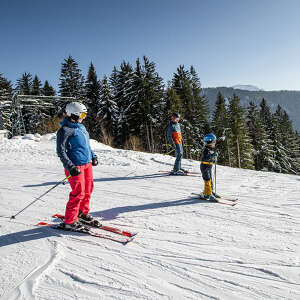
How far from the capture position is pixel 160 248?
2.91 m

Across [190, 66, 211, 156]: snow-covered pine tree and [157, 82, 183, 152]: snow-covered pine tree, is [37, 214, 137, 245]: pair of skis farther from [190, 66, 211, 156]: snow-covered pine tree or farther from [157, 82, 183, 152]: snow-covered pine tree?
[190, 66, 211, 156]: snow-covered pine tree

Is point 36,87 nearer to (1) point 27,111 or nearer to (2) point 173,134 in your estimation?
(1) point 27,111

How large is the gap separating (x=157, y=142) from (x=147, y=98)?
591 centimetres

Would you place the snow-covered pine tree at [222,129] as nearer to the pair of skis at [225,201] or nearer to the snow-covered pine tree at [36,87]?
the pair of skis at [225,201]

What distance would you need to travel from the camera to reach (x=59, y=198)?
5047 mm

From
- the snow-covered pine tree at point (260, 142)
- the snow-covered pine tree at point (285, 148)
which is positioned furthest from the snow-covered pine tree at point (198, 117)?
the snow-covered pine tree at point (285, 148)

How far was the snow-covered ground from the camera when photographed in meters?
2.17

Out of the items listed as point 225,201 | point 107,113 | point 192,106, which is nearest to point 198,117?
A: point 192,106

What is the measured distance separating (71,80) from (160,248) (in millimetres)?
35960

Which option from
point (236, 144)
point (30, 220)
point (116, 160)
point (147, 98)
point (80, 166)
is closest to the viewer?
point (80, 166)

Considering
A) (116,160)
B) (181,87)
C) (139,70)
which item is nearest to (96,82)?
(139,70)

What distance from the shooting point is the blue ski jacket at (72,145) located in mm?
3082

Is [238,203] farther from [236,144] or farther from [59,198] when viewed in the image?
[236,144]

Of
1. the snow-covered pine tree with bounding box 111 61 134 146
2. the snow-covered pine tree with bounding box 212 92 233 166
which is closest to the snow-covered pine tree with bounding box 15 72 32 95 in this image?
the snow-covered pine tree with bounding box 111 61 134 146
